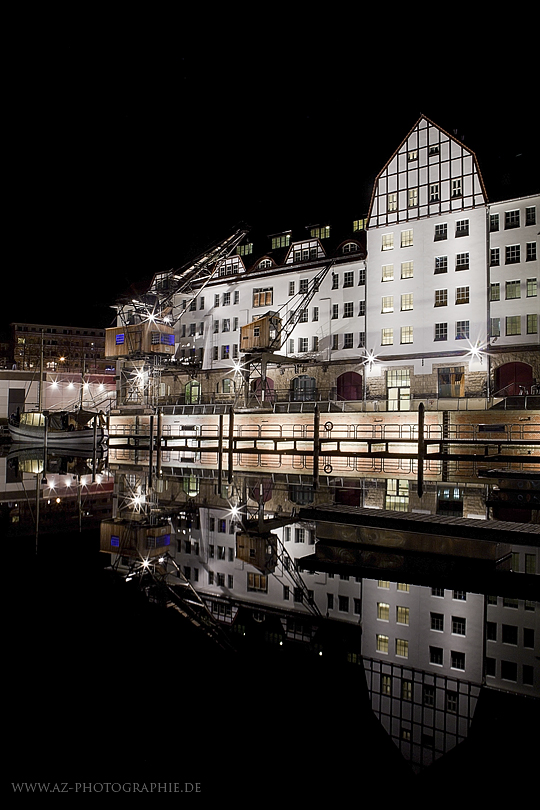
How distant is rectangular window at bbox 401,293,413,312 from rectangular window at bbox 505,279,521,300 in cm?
653

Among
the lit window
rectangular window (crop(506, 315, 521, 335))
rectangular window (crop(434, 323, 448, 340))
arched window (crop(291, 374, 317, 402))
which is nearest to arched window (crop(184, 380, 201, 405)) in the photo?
arched window (crop(291, 374, 317, 402))

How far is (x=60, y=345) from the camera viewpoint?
121 m

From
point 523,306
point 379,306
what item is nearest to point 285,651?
point 523,306

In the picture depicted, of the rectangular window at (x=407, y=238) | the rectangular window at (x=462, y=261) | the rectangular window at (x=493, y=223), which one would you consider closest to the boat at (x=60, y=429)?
the rectangular window at (x=407, y=238)

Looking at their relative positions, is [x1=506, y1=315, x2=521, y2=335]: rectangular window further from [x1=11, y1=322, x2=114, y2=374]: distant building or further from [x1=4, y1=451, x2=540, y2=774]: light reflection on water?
[x1=11, y1=322, x2=114, y2=374]: distant building

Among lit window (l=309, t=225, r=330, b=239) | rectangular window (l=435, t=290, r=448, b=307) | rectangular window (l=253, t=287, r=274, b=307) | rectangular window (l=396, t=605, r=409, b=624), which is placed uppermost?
lit window (l=309, t=225, r=330, b=239)

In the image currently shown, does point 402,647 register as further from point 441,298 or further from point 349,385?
point 349,385

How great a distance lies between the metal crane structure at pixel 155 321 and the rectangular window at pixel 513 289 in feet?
78.5

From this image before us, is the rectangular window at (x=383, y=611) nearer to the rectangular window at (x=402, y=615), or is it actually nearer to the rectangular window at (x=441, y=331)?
the rectangular window at (x=402, y=615)

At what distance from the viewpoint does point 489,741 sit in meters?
4.22

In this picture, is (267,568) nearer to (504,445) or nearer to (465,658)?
(465,658)

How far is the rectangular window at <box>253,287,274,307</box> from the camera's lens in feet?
163

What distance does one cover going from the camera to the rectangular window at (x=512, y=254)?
3778cm

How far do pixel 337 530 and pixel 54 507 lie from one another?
29.3 feet
